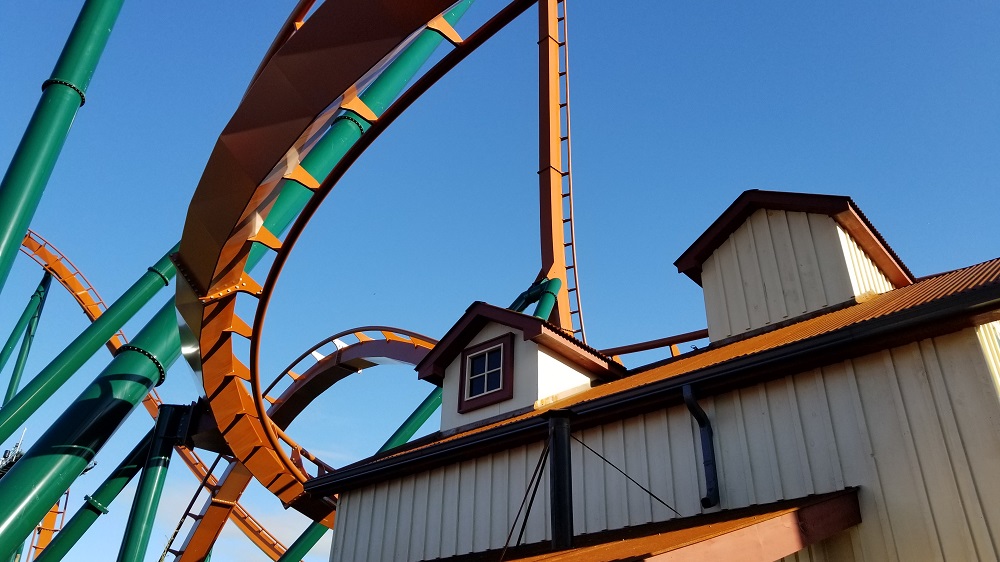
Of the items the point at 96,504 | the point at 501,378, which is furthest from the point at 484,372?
the point at 96,504

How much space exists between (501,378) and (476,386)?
0.53m

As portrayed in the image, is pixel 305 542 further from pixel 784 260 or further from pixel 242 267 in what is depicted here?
pixel 784 260

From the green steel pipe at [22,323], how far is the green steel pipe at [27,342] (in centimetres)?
5

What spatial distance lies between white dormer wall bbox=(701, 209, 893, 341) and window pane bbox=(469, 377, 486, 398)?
313cm

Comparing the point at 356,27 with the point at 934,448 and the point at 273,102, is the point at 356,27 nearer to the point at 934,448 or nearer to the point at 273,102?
the point at 273,102

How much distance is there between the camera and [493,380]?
11.1 m

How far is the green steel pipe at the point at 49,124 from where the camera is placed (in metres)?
8.77

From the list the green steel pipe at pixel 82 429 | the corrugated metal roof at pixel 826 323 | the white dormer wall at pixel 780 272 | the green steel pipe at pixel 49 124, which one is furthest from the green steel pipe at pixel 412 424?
the green steel pipe at pixel 49 124

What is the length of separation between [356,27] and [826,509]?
537 centimetres

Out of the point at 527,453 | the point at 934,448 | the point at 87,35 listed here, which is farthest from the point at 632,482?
the point at 87,35

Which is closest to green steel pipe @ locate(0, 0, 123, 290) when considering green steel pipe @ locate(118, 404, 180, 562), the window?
green steel pipe @ locate(118, 404, 180, 562)

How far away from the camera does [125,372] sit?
1127 cm

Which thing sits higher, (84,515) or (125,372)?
(125,372)

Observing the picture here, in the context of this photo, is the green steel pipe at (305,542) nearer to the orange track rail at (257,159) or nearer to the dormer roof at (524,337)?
the orange track rail at (257,159)
